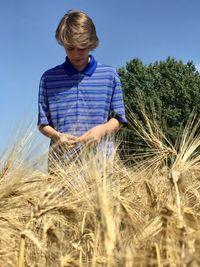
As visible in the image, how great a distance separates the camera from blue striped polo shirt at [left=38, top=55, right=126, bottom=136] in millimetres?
3514

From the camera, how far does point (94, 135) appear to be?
326 centimetres

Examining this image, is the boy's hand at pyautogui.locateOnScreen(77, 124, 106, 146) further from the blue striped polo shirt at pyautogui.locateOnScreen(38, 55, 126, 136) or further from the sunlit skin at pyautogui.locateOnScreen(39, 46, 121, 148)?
the blue striped polo shirt at pyautogui.locateOnScreen(38, 55, 126, 136)

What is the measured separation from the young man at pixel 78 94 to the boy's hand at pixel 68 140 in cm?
8

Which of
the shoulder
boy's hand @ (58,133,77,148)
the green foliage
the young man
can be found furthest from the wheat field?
the green foliage

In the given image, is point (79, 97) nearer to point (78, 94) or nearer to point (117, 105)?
point (78, 94)

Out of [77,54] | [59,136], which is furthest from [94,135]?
[77,54]

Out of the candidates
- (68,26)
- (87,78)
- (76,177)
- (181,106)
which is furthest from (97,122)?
(181,106)

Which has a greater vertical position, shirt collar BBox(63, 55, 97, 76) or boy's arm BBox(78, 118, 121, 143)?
shirt collar BBox(63, 55, 97, 76)

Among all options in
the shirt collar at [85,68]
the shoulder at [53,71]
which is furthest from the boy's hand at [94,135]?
the shoulder at [53,71]

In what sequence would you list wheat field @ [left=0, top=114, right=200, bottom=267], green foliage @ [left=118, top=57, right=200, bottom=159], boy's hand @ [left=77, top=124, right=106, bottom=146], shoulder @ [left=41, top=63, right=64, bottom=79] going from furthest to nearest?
1. green foliage @ [left=118, top=57, right=200, bottom=159]
2. shoulder @ [left=41, top=63, right=64, bottom=79]
3. boy's hand @ [left=77, top=124, right=106, bottom=146]
4. wheat field @ [left=0, top=114, right=200, bottom=267]

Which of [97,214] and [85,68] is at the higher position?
[85,68]

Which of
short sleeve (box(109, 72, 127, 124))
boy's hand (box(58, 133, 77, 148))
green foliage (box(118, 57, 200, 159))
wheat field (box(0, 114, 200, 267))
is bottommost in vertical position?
wheat field (box(0, 114, 200, 267))

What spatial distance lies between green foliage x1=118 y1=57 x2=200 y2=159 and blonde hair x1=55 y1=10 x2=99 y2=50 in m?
23.7

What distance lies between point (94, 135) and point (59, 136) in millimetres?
199
